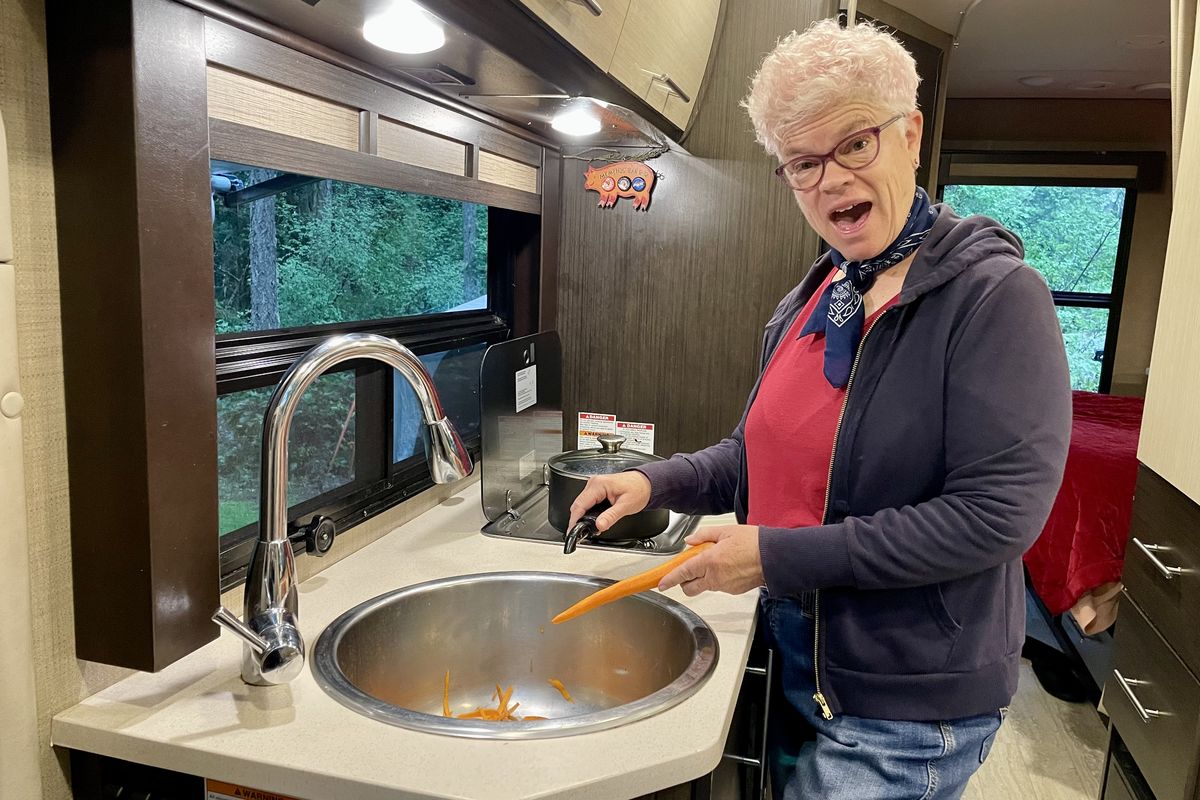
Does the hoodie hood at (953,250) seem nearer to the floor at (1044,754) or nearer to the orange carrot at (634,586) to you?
the orange carrot at (634,586)

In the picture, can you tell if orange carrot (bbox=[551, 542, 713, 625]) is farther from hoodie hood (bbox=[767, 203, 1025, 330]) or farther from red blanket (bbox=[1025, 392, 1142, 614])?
red blanket (bbox=[1025, 392, 1142, 614])

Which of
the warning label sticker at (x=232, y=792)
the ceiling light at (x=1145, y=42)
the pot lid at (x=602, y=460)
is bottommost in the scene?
the warning label sticker at (x=232, y=792)

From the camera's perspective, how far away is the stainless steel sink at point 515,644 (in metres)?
1.33

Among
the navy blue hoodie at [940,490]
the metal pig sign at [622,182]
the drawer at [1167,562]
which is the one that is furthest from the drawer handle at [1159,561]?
the metal pig sign at [622,182]

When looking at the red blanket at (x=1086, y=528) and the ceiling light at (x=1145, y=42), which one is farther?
the ceiling light at (x=1145, y=42)

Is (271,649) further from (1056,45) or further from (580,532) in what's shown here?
(1056,45)

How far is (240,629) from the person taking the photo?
0.98m

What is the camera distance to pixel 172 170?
0.92 m

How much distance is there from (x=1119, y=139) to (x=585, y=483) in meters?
5.05

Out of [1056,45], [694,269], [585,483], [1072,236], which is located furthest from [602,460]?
[1072,236]

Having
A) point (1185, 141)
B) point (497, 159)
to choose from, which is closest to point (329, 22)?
point (497, 159)

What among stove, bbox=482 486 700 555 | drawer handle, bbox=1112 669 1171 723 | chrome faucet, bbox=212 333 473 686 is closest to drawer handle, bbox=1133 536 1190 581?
drawer handle, bbox=1112 669 1171 723

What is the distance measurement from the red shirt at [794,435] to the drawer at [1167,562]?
97 centimetres

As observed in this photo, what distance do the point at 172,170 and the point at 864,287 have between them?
0.85m
